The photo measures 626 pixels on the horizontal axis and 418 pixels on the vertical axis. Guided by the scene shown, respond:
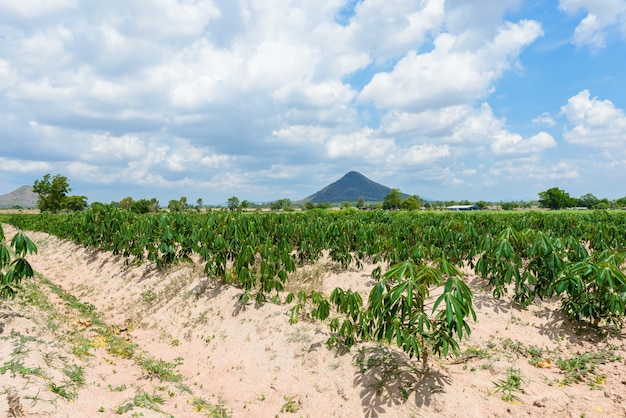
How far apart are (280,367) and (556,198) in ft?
355

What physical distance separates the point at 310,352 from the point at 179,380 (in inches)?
92.7

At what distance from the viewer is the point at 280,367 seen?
5.92m

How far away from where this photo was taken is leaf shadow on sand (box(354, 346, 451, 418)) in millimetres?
4562

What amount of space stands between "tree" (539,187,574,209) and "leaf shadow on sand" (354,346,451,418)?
107 meters

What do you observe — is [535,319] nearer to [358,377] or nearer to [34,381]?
[358,377]

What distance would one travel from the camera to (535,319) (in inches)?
284

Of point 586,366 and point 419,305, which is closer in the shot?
point 419,305

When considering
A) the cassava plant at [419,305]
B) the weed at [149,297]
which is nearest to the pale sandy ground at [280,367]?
the weed at [149,297]

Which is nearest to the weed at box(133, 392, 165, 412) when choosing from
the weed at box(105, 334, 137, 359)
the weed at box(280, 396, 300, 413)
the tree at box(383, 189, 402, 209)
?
the weed at box(280, 396, 300, 413)

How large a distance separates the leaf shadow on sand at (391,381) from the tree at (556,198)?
10708 centimetres

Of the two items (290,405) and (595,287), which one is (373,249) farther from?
(290,405)

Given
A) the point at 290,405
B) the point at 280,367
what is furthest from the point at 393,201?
the point at 290,405

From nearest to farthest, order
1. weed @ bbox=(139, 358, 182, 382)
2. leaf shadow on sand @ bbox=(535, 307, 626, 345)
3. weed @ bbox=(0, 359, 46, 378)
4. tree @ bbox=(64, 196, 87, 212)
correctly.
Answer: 1. weed @ bbox=(0, 359, 46, 378)
2. weed @ bbox=(139, 358, 182, 382)
3. leaf shadow on sand @ bbox=(535, 307, 626, 345)
4. tree @ bbox=(64, 196, 87, 212)

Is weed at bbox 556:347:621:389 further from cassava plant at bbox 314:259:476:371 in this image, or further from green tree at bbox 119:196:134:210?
green tree at bbox 119:196:134:210
